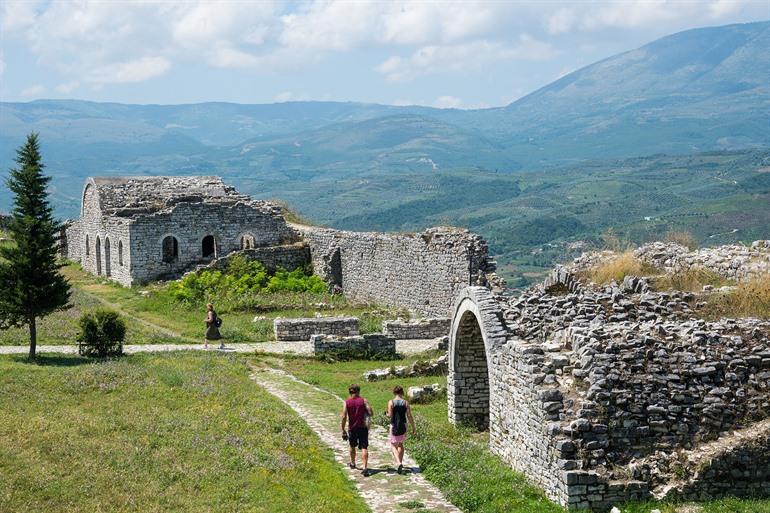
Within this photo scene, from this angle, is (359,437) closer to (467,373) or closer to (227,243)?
(467,373)

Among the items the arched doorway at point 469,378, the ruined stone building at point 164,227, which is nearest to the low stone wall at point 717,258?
the arched doorway at point 469,378

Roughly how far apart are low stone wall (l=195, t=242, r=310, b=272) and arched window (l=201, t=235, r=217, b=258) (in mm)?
2750

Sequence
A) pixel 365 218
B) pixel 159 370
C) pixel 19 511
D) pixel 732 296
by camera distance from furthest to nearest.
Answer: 1. pixel 365 218
2. pixel 159 370
3. pixel 732 296
4. pixel 19 511

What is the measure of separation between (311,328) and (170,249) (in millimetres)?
14552

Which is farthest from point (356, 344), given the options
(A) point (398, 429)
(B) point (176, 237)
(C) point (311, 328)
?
(B) point (176, 237)

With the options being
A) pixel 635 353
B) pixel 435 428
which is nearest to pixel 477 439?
pixel 435 428

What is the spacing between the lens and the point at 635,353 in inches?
606

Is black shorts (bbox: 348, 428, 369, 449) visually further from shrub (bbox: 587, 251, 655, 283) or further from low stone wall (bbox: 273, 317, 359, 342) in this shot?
low stone wall (bbox: 273, 317, 359, 342)

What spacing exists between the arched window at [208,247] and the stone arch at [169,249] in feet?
4.52

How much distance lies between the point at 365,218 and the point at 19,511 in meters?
176

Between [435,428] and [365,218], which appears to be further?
[365,218]

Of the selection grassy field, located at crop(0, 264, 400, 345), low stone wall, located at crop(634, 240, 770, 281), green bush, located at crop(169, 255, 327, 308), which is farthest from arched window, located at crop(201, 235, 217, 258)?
low stone wall, located at crop(634, 240, 770, 281)

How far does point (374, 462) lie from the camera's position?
57.5ft

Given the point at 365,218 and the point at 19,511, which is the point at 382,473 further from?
the point at 365,218
